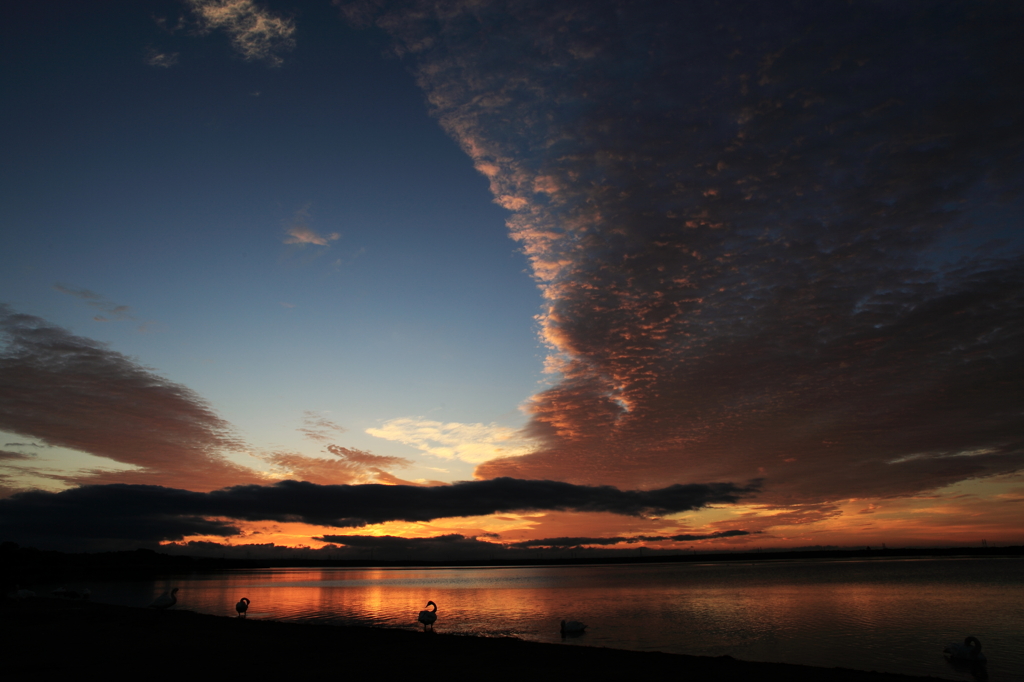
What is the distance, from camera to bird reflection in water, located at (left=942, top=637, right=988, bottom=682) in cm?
2100

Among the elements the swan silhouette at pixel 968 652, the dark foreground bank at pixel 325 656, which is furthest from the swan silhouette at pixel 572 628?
the swan silhouette at pixel 968 652

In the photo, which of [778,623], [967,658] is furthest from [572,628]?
[967,658]

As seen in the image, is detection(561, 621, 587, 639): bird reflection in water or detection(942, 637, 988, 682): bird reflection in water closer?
detection(942, 637, 988, 682): bird reflection in water

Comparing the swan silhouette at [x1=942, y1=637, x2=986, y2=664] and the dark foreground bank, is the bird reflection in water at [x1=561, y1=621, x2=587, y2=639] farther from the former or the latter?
the swan silhouette at [x1=942, y1=637, x2=986, y2=664]

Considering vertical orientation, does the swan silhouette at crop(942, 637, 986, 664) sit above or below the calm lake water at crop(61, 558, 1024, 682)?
above

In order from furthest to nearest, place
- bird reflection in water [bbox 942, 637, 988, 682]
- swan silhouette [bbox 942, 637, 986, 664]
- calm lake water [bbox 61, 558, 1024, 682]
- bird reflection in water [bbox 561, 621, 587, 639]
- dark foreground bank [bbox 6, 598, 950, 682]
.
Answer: bird reflection in water [bbox 561, 621, 587, 639], calm lake water [bbox 61, 558, 1024, 682], swan silhouette [bbox 942, 637, 986, 664], bird reflection in water [bbox 942, 637, 988, 682], dark foreground bank [bbox 6, 598, 950, 682]

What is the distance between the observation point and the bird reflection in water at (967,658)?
2100cm

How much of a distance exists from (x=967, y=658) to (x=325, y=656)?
26.2 m

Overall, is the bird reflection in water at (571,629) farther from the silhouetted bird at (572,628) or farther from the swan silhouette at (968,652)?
the swan silhouette at (968,652)

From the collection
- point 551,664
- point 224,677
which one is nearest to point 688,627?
point 551,664

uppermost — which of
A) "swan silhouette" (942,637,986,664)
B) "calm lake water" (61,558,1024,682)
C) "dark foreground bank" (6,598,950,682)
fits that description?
"dark foreground bank" (6,598,950,682)

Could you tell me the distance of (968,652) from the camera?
72.3ft

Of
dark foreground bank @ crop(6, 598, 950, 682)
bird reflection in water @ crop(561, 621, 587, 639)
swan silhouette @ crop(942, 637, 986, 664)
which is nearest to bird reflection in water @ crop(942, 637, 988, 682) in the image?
swan silhouette @ crop(942, 637, 986, 664)

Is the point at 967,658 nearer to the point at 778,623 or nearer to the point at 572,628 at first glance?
the point at 778,623
